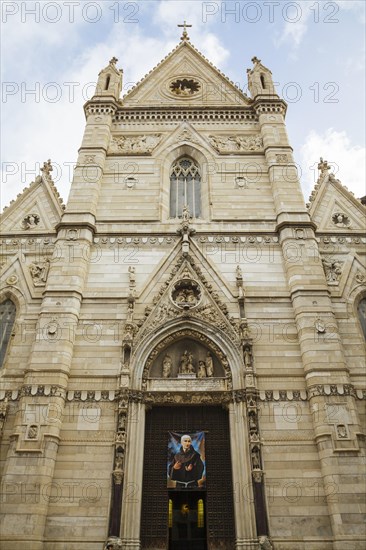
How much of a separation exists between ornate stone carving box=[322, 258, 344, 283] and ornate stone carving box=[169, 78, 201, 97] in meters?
11.5

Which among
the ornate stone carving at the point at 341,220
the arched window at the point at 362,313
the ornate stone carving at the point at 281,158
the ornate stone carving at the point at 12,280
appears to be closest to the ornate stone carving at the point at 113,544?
the ornate stone carving at the point at 12,280

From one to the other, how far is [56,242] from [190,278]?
16.0 feet

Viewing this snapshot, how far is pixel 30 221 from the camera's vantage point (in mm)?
16547

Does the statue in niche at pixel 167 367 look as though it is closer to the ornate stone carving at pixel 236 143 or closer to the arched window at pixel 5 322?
the arched window at pixel 5 322

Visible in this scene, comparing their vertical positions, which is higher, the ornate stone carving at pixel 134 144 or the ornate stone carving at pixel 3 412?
the ornate stone carving at pixel 134 144

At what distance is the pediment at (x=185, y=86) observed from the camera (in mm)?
20734

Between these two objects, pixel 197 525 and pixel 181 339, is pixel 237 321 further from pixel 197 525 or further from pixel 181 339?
pixel 197 525

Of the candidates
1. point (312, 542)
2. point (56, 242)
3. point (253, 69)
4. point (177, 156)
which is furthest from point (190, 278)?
point (253, 69)

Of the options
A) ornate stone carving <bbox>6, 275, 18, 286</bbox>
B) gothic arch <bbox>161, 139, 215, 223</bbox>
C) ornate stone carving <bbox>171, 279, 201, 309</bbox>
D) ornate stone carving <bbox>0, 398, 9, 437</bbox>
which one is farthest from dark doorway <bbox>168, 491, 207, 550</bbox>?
gothic arch <bbox>161, 139, 215, 223</bbox>

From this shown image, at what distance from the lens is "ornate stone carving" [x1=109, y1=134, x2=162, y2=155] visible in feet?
60.0

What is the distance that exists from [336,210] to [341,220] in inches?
22.9

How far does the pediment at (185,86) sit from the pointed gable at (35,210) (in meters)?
6.19

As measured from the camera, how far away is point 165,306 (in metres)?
13.8

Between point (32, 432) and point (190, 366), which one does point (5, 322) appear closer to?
point (32, 432)
